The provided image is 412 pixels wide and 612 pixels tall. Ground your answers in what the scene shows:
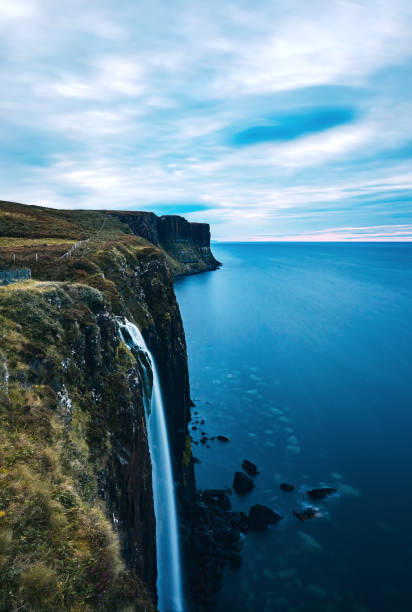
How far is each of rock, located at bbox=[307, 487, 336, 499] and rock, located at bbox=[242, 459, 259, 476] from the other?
622 cm

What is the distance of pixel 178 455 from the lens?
3419cm

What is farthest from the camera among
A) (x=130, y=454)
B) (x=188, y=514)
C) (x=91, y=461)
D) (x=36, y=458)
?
(x=188, y=514)

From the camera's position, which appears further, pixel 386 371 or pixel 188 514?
pixel 386 371

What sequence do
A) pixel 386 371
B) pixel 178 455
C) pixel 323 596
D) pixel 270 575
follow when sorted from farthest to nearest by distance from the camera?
pixel 386 371 → pixel 178 455 → pixel 270 575 → pixel 323 596

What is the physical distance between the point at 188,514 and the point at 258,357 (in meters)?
45.6

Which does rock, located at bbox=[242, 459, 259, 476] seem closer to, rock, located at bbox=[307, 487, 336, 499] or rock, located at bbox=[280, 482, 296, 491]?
rock, located at bbox=[280, 482, 296, 491]

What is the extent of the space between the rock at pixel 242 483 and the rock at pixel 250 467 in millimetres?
1632

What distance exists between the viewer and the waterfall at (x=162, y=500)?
24781 mm

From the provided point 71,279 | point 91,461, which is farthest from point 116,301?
point 91,461

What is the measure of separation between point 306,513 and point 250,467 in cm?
788

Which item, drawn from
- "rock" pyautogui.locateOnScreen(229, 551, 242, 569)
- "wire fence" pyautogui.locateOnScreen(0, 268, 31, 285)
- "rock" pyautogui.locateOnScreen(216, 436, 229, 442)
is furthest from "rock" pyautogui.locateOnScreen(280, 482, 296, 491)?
"wire fence" pyautogui.locateOnScreen(0, 268, 31, 285)

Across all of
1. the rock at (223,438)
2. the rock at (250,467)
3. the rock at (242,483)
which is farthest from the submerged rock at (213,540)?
the rock at (223,438)

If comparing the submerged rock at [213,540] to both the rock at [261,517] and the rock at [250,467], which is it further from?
the rock at [250,467]

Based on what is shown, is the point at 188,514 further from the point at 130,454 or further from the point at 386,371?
the point at 386,371
